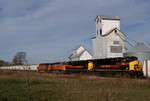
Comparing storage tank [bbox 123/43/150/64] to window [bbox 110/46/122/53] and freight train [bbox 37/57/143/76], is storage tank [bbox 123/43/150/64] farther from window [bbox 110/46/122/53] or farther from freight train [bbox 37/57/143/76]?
window [bbox 110/46/122/53]

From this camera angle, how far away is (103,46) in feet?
161

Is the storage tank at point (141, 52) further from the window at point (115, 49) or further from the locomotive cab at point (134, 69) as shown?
the window at point (115, 49)

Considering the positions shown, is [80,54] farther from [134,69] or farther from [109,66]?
[134,69]

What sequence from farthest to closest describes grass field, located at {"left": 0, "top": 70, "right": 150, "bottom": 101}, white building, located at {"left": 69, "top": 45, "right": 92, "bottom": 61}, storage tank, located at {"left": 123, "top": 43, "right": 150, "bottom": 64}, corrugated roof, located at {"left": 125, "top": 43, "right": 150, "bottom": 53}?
white building, located at {"left": 69, "top": 45, "right": 92, "bottom": 61}
corrugated roof, located at {"left": 125, "top": 43, "right": 150, "bottom": 53}
storage tank, located at {"left": 123, "top": 43, "right": 150, "bottom": 64}
grass field, located at {"left": 0, "top": 70, "right": 150, "bottom": 101}

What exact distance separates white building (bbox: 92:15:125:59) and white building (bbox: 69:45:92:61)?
20.0 metres

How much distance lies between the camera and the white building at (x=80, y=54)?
72.0 m

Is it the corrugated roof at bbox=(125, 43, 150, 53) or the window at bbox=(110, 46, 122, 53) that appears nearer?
the corrugated roof at bbox=(125, 43, 150, 53)

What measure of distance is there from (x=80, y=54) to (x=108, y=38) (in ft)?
81.9

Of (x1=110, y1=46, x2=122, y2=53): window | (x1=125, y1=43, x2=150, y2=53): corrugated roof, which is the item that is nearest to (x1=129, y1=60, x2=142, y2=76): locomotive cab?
(x1=125, y1=43, x2=150, y2=53): corrugated roof

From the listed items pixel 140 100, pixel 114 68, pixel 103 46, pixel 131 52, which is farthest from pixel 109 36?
pixel 140 100

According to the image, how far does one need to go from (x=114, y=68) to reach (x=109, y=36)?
21.1m

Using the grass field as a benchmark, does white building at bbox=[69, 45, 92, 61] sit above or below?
above

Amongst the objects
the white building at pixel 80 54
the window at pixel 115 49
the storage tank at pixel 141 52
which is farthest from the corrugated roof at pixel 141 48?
the white building at pixel 80 54

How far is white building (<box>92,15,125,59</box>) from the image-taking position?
48278 mm
